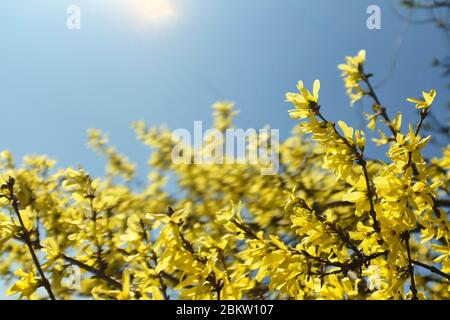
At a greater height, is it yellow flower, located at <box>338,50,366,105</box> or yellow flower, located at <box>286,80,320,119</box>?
yellow flower, located at <box>338,50,366,105</box>

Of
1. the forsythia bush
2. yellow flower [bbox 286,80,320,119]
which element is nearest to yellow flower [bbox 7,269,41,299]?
the forsythia bush

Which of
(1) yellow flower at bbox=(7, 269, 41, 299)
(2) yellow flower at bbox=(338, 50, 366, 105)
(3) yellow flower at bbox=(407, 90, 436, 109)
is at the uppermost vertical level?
(2) yellow flower at bbox=(338, 50, 366, 105)

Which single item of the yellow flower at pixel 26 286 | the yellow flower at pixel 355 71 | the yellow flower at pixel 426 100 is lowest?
the yellow flower at pixel 26 286

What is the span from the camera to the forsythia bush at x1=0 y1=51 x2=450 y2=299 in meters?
1.36

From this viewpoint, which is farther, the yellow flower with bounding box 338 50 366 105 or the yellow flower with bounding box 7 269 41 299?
the yellow flower with bounding box 338 50 366 105

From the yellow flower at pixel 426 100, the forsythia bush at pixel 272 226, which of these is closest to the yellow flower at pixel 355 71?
the forsythia bush at pixel 272 226

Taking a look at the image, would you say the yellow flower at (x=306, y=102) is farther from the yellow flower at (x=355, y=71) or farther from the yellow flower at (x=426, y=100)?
the yellow flower at (x=355, y=71)

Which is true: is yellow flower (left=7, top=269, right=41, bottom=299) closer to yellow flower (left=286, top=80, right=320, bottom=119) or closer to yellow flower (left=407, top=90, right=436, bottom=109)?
yellow flower (left=286, top=80, right=320, bottom=119)

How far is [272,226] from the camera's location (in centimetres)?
281

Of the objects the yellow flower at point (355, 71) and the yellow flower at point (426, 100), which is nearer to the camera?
the yellow flower at point (426, 100)

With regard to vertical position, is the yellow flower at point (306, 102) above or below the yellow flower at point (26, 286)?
above

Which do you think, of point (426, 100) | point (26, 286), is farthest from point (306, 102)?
point (26, 286)

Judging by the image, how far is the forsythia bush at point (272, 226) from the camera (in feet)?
4.46
